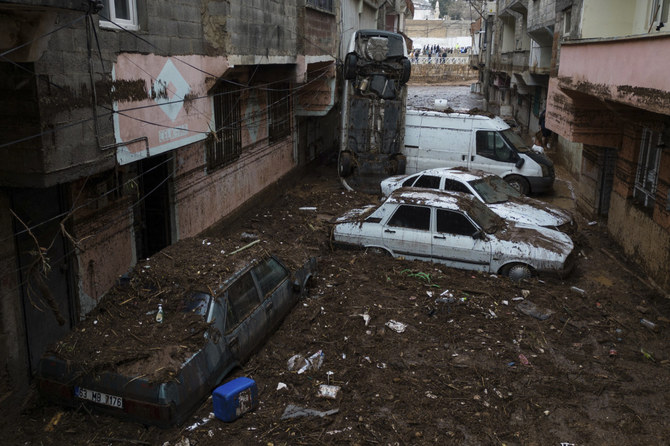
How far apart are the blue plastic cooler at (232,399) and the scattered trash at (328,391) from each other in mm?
793

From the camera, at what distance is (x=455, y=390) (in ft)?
19.5

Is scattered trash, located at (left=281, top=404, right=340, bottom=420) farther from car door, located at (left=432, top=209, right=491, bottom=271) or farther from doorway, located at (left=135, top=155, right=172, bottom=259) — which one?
doorway, located at (left=135, top=155, right=172, bottom=259)

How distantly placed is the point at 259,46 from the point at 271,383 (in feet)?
22.1

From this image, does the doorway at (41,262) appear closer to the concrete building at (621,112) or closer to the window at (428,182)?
the window at (428,182)

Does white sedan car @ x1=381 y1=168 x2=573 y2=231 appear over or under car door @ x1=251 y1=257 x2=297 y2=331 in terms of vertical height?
over

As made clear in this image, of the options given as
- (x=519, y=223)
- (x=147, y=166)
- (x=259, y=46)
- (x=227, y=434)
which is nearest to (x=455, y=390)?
(x=227, y=434)

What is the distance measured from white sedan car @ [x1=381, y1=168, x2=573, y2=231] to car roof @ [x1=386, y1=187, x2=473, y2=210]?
1.06 metres

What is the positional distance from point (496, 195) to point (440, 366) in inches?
222

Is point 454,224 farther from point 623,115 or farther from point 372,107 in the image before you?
point 372,107

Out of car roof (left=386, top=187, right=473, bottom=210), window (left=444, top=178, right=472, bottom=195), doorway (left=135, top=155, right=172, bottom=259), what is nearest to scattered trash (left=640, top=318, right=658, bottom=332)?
car roof (left=386, top=187, right=473, bottom=210)

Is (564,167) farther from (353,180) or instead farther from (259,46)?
(259,46)

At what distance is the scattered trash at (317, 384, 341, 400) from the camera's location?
575 cm

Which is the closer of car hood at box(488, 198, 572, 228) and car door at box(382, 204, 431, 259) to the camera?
car door at box(382, 204, 431, 259)

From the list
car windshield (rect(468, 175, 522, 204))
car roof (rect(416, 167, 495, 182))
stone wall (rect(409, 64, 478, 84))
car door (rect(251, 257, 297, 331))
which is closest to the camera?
car door (rect(251, 257, 297, 331))
